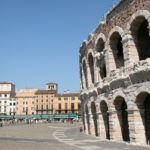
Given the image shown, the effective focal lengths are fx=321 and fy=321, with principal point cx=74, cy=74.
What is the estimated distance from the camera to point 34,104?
132 meters

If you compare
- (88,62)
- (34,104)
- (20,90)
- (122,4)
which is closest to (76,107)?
(34,104)

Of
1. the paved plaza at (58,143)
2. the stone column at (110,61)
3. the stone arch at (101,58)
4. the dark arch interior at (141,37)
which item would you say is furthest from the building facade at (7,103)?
the dark arch interior at (141,37)

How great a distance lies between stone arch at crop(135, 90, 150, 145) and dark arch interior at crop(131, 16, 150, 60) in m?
3.31

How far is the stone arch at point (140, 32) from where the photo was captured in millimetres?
22734

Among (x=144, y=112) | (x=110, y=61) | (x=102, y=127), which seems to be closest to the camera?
(x=144, y=112)

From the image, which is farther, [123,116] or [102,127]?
[102,127]

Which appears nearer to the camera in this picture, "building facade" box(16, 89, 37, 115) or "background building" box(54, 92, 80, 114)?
"background building" box(54, 92, 80, 114)

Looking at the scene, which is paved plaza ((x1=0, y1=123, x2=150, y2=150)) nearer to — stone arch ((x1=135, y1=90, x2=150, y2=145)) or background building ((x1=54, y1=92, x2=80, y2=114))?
stone arch ((x1=135, y1=90, x2=150, y2=145))

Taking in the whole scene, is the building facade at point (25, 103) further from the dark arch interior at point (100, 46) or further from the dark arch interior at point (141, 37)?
the dark arch interior at point (141, 37)

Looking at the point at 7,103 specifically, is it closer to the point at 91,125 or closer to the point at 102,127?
the point at 91,125

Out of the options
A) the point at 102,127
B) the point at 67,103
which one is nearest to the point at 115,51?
the point at 102,127

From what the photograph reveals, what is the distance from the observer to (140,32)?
944 inches

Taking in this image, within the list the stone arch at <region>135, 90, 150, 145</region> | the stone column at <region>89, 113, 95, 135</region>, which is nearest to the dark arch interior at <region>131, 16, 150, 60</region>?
the stone arch at <region>135, 90, 150, 145</region>

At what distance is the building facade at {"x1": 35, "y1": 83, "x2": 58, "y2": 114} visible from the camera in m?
128
